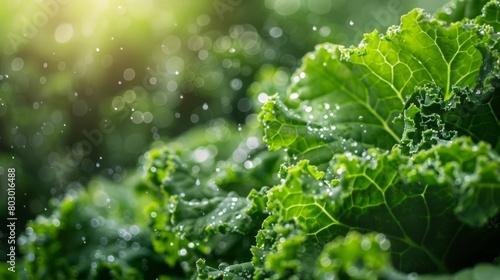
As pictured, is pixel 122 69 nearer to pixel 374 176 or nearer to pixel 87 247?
pixel 87 247

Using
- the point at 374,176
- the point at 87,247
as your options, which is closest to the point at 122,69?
the point at 87,247

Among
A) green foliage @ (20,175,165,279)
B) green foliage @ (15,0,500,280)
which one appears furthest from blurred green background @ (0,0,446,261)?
green foliage @ (15,0,500,280)

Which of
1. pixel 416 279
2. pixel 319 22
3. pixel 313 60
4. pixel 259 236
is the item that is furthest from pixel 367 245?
pixel 319 22

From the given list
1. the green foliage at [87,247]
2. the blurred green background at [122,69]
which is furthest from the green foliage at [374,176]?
the blurred green background at [122,69]

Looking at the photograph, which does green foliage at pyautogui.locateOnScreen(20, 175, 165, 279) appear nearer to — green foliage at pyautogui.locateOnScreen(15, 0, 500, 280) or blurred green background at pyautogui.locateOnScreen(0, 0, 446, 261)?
green foliage at pyautogui.locateOnScreen(15, 0, 500, 280)

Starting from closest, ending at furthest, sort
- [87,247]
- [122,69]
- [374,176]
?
[374,176]
[87,247]
[122,69]

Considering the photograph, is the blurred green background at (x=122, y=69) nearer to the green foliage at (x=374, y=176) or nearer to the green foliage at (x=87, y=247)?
the green foliage at (x=87, y=247)

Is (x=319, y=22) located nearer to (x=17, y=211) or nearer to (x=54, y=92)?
(x=54, y=92)

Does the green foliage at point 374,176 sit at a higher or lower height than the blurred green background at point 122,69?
higher
